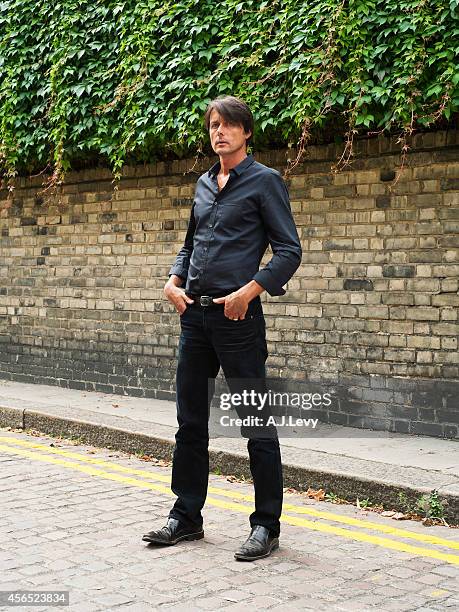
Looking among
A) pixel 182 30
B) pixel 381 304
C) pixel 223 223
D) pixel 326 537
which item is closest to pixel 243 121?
pixel 223 223

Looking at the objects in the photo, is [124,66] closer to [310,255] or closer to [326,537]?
[310,255]

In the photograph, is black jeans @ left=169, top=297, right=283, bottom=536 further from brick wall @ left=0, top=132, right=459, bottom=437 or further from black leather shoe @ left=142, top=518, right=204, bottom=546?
brick wall @ left=0, top=132, right=459, bottom=437

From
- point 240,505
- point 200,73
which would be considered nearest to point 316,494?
point 240,505

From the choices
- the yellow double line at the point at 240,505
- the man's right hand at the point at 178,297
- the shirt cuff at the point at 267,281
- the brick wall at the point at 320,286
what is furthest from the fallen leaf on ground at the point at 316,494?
the shirt cuff at the point at 267,281

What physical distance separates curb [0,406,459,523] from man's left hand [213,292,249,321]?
184 cm

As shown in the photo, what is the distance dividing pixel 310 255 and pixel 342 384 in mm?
1195

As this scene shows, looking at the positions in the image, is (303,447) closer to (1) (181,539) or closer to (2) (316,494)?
(2) (316,494)

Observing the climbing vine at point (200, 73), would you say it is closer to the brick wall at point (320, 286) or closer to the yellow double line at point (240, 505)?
the brick wall at point (320, 286)

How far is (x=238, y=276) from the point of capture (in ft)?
15.4

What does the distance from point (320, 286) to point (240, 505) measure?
2946 millimetres

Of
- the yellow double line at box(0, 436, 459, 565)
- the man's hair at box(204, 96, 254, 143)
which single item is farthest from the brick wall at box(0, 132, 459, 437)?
the man's hair at box(204, 96, 254, 143)

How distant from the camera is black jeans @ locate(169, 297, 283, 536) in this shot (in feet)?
15.5

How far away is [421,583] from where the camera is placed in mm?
4375

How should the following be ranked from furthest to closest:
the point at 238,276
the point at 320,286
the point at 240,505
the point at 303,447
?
the point at 320,286 < the point at 303,447 < the point at 240,505 < the point at 238,276
